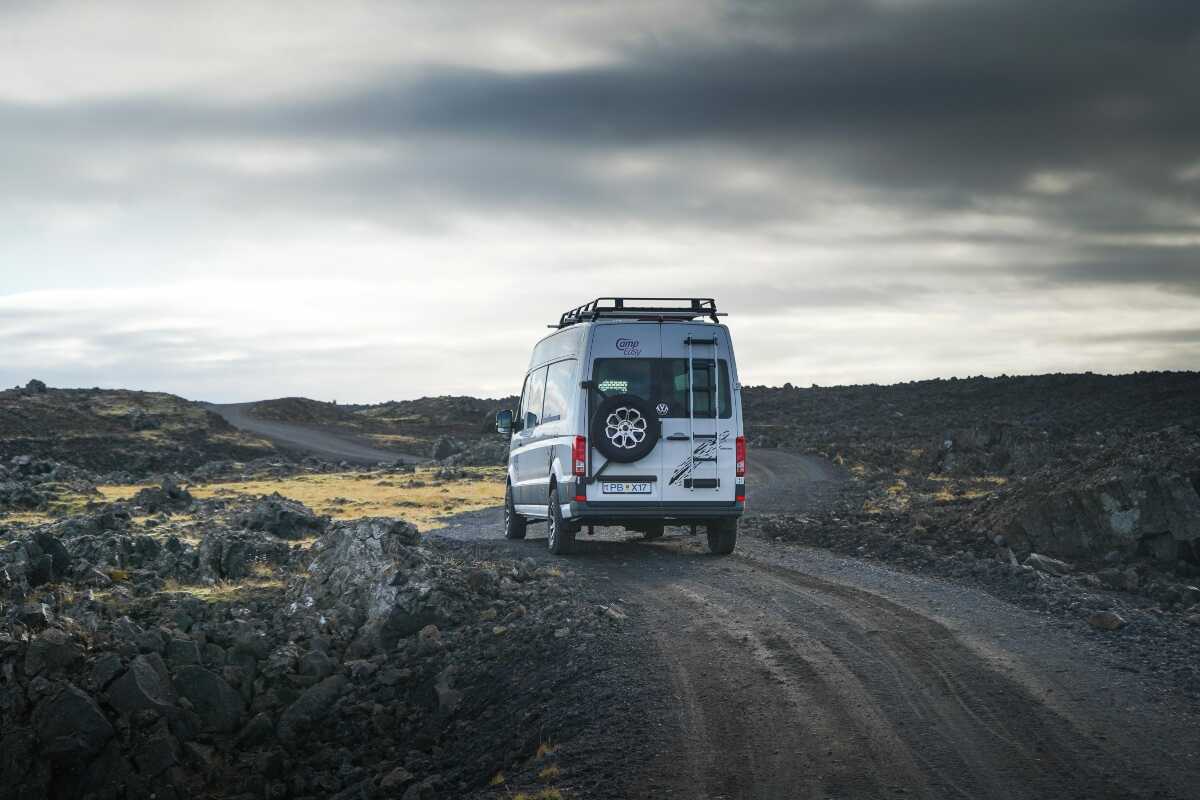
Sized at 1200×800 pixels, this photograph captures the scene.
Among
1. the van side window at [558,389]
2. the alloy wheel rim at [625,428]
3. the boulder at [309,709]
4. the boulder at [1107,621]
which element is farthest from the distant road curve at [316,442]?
the boulder at [1107,621]

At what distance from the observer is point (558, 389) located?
1680 cm

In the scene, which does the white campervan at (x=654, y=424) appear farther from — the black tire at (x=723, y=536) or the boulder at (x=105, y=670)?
the boulder at (x=105, y=670)

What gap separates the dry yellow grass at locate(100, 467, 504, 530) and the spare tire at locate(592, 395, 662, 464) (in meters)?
11.3

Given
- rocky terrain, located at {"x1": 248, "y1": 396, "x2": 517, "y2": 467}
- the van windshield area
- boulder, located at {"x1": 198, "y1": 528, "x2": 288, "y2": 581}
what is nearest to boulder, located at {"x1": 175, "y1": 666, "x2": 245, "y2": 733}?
boulder, located at {"x1": 198, "y1": 528, "x2": 288, "y2": 581}

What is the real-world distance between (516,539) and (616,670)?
11.0 metres

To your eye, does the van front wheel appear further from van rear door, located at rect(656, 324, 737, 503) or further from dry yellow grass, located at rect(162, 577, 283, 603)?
van rear door, located at rect(656, 324, 737, 503)

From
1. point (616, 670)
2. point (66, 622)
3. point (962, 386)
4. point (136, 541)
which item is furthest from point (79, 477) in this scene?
point (962, 386)

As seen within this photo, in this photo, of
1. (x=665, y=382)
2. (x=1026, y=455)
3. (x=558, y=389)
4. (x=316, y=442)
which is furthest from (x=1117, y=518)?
(x=316, y=442)

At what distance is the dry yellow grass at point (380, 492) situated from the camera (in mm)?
30922

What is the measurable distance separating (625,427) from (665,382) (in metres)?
0.91

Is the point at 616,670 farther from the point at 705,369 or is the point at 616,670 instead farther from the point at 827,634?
the point at 705,369

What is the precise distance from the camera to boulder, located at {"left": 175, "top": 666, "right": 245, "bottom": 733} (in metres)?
11.2

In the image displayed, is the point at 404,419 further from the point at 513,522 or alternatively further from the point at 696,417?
the point at 696,417

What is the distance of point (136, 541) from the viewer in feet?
60.8
